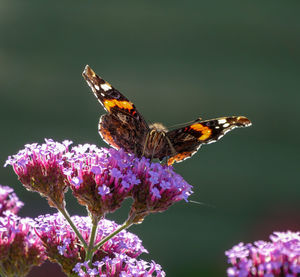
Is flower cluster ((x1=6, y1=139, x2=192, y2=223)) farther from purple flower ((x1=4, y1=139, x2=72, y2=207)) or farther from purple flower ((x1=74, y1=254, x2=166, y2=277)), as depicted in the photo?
purple flower ((x1=74, y1=254, x2=166, y2=277))

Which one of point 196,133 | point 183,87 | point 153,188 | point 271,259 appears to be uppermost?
point 183,87

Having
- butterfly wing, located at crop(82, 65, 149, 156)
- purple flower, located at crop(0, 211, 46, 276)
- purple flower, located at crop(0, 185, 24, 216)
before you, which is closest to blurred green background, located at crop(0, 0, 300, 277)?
butterfly wing, located at crop(82, 65, 149, 156)

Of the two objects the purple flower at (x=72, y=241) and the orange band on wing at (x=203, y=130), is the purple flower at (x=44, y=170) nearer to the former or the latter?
the purple flower at (x=72, y=241)

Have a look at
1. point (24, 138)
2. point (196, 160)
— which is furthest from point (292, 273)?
point (24, 138)

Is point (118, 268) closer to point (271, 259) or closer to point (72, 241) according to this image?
point (72, 241)

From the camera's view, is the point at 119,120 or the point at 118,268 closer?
the point at 118,268

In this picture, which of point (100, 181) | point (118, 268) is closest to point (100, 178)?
point (100, 181)
